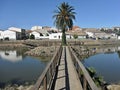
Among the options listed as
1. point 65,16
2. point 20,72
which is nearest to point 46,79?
point 20,72

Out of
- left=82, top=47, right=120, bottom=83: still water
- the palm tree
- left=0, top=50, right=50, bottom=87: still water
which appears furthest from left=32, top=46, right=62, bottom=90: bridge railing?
the palm tree

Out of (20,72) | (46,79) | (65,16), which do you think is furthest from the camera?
(65,16)

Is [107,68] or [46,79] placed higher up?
[46,79]

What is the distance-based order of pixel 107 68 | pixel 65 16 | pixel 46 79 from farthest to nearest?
1. pixel 65 16
2. pixel 107 68
3. pixel 46 79

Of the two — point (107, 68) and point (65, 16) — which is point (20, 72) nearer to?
point (107, 68)

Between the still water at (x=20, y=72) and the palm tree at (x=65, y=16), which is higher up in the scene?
the palm tree at (x=65, y=16)

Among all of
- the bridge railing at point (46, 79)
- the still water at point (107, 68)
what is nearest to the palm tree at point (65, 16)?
the still water at point (107, 68)

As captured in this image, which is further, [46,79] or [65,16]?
[65,16]

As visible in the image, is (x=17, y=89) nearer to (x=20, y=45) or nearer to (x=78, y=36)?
(x=20, y=45)

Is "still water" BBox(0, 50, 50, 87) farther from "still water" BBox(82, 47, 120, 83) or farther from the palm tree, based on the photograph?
the palm tree

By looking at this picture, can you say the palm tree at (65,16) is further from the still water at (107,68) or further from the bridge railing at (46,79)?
the bridge railing at (46,79)

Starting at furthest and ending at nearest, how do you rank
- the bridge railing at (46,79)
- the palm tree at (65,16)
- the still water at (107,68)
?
the palm tree at (65,16), the still water at (107,68), the bridge railing at (46,79)

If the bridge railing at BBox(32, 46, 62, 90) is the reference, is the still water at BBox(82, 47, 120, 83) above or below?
below

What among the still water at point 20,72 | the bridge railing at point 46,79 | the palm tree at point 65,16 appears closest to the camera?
the bridge railing at point 46,79
